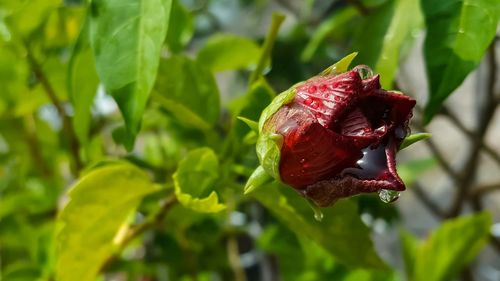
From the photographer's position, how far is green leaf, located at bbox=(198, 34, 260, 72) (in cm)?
60

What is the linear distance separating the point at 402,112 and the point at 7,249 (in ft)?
2.26

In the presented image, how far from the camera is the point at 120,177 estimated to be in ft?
1.49

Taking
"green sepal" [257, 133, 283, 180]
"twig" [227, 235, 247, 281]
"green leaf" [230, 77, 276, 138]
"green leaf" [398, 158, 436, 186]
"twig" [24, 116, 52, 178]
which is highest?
"green sepal" [257, 133, 283, 180]

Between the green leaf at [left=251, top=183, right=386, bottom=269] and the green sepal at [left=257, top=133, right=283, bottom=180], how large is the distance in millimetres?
92

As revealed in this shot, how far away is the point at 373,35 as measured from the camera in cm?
48

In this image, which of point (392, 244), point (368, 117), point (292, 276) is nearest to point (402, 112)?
point (368, 117)

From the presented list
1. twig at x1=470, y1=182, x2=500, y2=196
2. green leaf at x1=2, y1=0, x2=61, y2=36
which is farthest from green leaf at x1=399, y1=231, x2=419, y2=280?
green leaf at x1=2, y1=0, x2=61, y2=36

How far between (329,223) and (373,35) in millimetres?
134

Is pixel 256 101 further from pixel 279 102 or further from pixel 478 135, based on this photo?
pixel 478 135

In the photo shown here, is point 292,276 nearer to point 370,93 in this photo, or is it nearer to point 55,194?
point 55,194

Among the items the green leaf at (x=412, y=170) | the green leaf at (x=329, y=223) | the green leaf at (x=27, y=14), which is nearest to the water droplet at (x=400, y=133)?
the green leaf at (x=329, y=223)

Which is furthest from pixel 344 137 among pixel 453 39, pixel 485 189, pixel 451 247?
pixel 485 189

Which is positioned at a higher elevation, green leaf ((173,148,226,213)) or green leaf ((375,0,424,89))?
green leaf ((375,0,424,89))

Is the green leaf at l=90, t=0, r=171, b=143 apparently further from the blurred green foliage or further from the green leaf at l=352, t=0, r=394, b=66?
the green leaf at l=352, t=0, r=394, b=66
